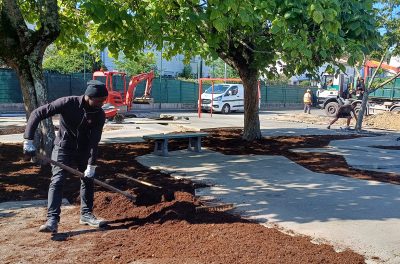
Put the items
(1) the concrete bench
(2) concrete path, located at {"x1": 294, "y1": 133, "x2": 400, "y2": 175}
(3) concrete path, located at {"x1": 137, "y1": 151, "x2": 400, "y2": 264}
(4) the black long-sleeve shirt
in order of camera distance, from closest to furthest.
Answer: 1. (4) the black long-sleeve shirt
2. (3) concrete path, located at {"x1": 137, "y1": 151, "x2": 400, "y2": 264}
3. (2) concrete path, located at {"x1": 294, "y1": 133, "x2": 400, "y2": 175}
4. (1) the concrete bench

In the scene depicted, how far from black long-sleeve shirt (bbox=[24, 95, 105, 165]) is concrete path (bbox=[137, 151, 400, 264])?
6.77 feet

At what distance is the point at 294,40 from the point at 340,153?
5495 millimetres

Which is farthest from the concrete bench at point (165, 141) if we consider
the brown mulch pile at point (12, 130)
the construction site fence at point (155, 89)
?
the construction site fence at point (155, 89)

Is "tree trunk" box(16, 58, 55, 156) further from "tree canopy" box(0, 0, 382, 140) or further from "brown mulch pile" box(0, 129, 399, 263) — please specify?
"brown mulch pile" box(0, 129, 399, 263)

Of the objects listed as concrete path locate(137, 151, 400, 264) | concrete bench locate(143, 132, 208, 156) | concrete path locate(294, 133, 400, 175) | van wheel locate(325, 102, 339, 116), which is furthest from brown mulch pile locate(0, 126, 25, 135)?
van wheel locate(325, 102, 339, 116)

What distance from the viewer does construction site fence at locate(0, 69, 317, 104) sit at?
25.0 m

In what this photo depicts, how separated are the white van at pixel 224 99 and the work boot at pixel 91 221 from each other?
926 inches

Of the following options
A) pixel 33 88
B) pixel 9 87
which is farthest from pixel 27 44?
pixel 9 87

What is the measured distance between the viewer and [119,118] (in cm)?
1850

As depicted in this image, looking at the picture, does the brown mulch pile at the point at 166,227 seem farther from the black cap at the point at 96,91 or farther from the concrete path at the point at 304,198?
the black cap at the point at 96,91

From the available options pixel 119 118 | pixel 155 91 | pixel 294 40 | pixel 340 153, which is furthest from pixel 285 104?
pixel 294 40

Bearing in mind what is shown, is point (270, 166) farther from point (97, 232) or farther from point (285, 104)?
point (285, 104)

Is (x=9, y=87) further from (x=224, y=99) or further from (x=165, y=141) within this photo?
(x=165, y=141)

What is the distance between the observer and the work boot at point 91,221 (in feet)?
17.0
